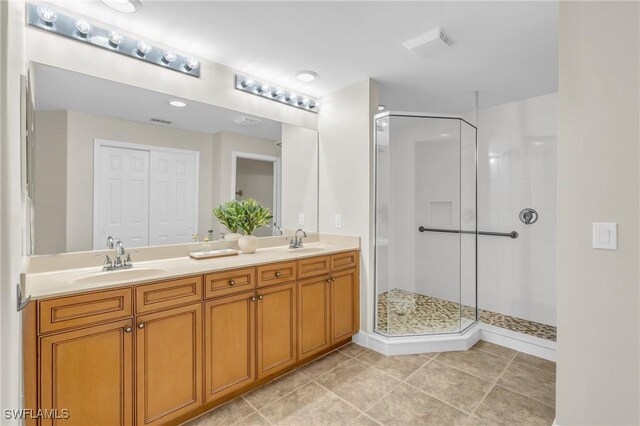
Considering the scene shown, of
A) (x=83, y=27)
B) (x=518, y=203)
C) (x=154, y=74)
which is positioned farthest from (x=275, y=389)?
(x=518, y=203)

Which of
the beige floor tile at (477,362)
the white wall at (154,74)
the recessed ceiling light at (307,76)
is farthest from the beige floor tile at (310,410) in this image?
the recessed ceiling light at (307,76)

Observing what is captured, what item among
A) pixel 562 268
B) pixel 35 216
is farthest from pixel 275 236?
pixel 562 268

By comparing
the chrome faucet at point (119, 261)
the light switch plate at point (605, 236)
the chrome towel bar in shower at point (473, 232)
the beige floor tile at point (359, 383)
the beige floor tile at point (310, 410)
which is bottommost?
the beige floor tile at point (310, 410)

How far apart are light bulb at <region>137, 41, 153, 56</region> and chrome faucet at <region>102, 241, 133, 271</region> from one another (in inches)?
50.1

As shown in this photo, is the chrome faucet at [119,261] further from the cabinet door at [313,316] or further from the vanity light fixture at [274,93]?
the vanity light fixture at [274,93]

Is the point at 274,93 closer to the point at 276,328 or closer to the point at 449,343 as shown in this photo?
the point at 276,328

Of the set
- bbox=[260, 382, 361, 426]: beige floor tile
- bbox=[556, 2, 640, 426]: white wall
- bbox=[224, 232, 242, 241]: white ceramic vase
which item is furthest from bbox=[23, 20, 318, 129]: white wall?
bbox=[260, 382, 361, 426]: beige floor tile

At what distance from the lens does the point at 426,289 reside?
367cm

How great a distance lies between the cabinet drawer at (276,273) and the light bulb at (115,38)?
1.70 m

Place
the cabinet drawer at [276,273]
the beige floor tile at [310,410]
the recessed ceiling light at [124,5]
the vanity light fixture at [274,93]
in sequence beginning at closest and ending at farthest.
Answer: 1. the recessed ceiling light at [124,5]
2. the beige floor tile at [310,410]
3. the cabinet drawer at [276,273]
4. the vanity light fixture at [274,93]

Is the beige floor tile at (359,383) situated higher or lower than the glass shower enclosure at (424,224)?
lower

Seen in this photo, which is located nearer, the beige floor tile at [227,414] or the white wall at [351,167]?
the beige floor tile at [227,414]

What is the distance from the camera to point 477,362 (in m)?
2.44

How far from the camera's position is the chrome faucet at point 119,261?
1.80 metres
